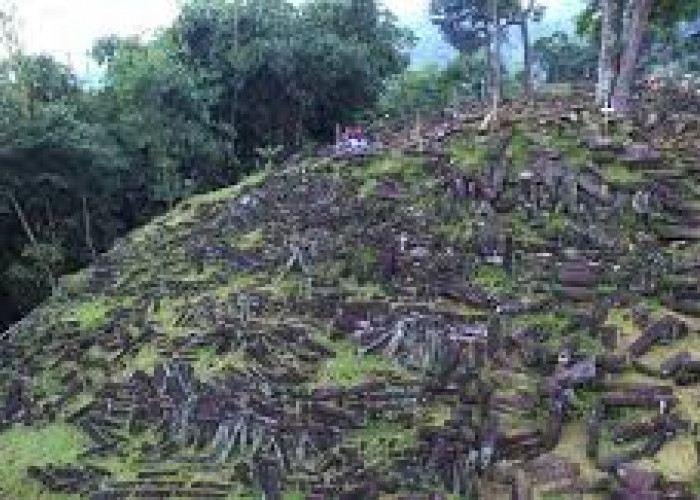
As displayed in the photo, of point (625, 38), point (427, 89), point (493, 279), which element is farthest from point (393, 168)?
point (427, 89)

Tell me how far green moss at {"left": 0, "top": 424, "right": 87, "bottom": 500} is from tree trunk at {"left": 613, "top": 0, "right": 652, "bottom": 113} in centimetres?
1271

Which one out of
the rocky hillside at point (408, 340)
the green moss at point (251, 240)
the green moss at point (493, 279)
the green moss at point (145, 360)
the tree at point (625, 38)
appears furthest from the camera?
the tree at point (625, 38)

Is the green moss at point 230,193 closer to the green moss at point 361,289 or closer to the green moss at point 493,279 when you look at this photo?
the green moss at point 361,289

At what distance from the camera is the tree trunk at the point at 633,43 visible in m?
22.3

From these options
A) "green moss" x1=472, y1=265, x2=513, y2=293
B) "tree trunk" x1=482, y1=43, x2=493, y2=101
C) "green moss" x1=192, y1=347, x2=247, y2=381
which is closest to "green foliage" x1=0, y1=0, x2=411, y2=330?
"tree trunk" x1=482, y1=43, x2=493, y2=101

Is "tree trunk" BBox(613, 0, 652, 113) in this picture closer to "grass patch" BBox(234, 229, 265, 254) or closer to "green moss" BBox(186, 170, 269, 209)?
"grass patch" BBox(234, 229, 265, 254)

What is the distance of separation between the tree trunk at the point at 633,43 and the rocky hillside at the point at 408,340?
87 cm

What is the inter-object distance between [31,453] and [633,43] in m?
13.8

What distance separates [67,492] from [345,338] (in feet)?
15.9

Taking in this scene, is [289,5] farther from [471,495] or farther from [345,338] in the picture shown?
[471,495]

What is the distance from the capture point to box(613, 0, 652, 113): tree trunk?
73.3 ft

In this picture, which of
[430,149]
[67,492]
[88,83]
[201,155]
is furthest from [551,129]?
[88,83]

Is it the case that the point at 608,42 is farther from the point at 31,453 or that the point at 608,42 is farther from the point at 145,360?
the point at 31,453

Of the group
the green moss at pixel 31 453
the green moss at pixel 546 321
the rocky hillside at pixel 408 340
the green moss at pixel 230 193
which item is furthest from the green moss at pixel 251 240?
the green moss at pixel 546 321
